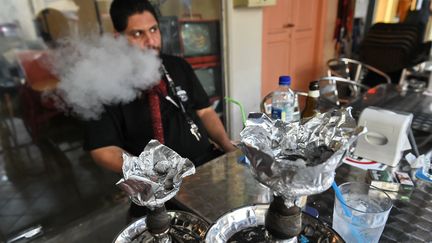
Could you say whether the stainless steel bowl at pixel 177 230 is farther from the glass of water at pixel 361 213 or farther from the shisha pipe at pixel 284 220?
the glass of water at pixel 361 213

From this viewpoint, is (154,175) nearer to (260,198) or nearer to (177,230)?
(177,230)

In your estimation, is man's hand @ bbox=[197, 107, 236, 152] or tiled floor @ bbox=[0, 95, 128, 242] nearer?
man's hand @ bbox=[197, 107, 236, 152]

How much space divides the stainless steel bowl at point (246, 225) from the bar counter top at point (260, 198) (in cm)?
18

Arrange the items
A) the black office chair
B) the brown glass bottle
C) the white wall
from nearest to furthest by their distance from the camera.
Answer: the brown glass bottle → the white wall → the black office chair

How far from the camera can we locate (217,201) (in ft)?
3.01

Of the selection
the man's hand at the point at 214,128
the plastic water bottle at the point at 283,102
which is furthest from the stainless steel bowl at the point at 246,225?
the man's hand at the point at 214,128

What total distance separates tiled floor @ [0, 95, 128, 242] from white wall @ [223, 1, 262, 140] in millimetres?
1259

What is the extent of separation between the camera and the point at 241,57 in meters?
2.69

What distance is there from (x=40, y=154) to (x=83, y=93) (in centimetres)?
90

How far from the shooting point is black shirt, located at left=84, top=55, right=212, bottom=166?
131cm

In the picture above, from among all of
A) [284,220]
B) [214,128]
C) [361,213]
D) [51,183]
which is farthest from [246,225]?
[51,183]

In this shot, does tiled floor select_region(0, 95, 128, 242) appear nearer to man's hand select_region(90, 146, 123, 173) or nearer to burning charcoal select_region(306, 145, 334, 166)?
man's hand select_region(90, 146, 123, 173)

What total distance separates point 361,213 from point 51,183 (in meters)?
1.94

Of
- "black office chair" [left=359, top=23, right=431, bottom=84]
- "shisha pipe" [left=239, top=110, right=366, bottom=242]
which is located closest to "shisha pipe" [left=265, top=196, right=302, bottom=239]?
"shisha pipe" [left=239, top=110, right=366, bottom=242]
